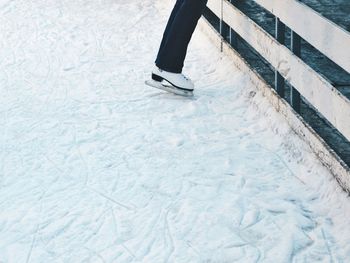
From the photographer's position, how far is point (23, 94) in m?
7.16

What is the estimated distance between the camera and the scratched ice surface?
449cm

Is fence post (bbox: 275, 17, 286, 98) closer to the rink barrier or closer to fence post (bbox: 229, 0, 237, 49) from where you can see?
the rink barrier

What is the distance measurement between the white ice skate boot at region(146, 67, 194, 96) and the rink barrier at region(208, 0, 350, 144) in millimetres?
575

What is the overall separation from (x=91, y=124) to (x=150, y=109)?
47 centimetres

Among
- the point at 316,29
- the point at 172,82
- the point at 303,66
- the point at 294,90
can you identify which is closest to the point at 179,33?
the point at 172,82

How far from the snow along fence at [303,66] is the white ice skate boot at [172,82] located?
494 mm

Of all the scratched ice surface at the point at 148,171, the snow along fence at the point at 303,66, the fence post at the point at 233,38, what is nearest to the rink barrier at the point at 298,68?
the snow along fence at the point at 303,66

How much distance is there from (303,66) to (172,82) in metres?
1.33

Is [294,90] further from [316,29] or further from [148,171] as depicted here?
[148,171]

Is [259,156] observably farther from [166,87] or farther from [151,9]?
[151,9]

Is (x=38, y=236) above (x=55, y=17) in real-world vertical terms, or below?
above

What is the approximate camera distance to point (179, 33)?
6527 mm

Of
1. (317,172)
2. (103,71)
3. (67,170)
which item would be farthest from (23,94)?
(317,172)

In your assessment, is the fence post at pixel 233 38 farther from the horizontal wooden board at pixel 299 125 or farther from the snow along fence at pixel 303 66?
the snow along fence at pixel 303 66
